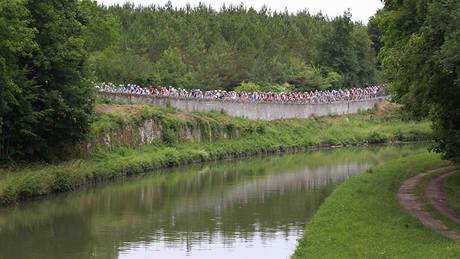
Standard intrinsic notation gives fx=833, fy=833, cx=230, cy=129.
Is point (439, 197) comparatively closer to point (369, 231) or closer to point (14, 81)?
point (369, 231)

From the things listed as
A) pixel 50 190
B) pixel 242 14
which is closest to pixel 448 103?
pixel 50 190

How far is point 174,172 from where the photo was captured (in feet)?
208

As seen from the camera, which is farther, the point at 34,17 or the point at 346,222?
the point at 34,17

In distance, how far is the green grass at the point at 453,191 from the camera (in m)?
34.9

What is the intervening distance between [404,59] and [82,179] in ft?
85.6

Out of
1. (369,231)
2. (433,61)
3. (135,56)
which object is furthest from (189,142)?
(433,61)

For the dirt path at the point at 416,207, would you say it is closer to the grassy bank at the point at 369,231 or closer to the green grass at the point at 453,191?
the grassy bank at the point at 369,231

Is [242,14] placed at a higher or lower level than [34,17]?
higher

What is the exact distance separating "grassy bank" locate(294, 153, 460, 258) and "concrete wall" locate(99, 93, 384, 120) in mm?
36290

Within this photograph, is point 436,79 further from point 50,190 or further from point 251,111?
Result: point 251,111

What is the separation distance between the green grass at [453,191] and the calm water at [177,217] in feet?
21.6

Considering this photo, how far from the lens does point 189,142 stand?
245 feet

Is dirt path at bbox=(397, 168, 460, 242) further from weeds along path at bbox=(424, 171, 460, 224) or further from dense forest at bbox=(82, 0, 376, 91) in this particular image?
dense forest at bbox=(82, 0, 376, 91)

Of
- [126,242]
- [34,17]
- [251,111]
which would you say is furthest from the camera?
[251,111]
